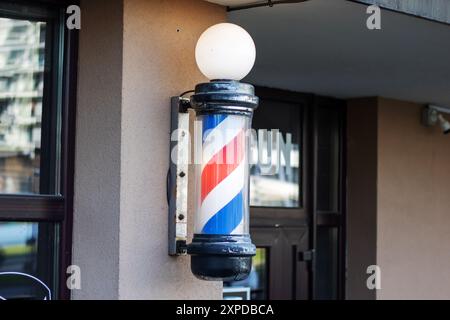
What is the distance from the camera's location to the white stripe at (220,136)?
3738 mm

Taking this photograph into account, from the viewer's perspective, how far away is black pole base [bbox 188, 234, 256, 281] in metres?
3.69

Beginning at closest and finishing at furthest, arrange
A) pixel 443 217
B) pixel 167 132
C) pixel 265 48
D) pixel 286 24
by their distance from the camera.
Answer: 1. pixel 167 132
2. pixel 286 24
3. pixel 265 48
4. pixel 443 217

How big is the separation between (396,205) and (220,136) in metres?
3.59

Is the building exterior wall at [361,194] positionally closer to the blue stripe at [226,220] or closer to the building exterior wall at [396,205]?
the building exterior wall at [396,205]

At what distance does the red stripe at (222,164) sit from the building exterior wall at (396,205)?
11.0ft

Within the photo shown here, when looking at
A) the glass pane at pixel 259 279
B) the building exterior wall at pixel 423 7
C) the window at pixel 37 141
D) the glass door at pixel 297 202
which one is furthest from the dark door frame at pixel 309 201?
the window at pixel 37 141

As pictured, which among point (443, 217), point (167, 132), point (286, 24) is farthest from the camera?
point (443, 217)

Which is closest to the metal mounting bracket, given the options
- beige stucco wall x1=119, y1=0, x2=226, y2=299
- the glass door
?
beige stucco wall x1=119, y1=0, x2=226, y2=299

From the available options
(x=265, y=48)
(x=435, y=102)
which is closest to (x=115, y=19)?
(x=265, y=48)

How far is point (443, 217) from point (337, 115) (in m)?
1.21

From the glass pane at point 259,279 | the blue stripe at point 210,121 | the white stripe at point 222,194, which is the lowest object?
the glass pane at point 259,279

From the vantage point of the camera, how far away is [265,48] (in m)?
5.33

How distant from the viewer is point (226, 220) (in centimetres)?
373
